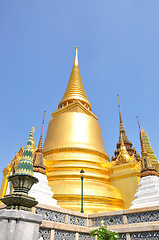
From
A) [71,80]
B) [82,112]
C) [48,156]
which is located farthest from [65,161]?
[71,80]

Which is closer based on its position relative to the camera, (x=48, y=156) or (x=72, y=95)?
(x=48, y=156)

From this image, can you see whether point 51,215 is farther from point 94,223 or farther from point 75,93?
point 75,93

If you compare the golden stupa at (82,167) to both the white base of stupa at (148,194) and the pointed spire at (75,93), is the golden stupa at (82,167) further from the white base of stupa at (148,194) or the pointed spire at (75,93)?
the white base of stupa at (148,194)

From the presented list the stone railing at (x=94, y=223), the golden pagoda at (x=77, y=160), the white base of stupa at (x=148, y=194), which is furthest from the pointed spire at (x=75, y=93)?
the stone railing at (x=94, y=223)

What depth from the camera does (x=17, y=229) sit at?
3.03 m

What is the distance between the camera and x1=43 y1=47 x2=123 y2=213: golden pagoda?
9.52 m

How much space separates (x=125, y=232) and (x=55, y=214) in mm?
2039

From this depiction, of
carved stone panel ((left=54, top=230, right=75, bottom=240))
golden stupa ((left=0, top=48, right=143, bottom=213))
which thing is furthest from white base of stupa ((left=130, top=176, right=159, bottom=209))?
carved stone panel ((left=54, top=230, right=75, bottom=240))

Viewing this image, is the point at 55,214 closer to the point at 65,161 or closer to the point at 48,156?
the point at 65,161

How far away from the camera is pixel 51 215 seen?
5.76 m

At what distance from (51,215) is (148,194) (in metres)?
3.93

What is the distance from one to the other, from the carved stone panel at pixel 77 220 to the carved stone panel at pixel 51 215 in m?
0.27

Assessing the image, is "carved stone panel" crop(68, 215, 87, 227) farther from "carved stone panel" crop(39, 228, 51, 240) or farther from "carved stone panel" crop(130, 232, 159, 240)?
"carved stone panel" crop(130, 232, 159, 240)

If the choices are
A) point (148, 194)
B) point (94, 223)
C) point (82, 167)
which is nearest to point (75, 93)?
point (82, 167)
